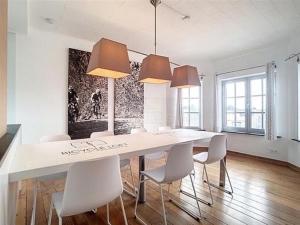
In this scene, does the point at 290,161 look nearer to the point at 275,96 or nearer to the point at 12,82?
the point at 275,96

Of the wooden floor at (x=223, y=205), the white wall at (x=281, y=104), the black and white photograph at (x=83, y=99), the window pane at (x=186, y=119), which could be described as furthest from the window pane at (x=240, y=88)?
the black and white photograph at (x=83, y=99)

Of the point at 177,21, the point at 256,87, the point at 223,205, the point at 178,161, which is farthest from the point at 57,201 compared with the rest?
the point at 256,87

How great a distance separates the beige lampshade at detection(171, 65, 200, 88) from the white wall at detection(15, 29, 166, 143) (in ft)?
6.90

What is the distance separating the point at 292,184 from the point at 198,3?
9.85ft

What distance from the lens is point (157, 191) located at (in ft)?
8.21

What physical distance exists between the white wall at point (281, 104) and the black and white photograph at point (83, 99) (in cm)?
341

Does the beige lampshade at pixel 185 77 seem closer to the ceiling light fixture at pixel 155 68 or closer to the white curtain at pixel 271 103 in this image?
the ceiling light fixture at pixel 155 68

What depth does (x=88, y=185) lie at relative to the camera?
1135mm

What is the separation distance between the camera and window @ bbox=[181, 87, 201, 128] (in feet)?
16.8

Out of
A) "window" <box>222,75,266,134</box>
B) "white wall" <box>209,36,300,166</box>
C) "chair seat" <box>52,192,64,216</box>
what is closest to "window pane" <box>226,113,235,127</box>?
"window" <box>222,75,266,134</box>

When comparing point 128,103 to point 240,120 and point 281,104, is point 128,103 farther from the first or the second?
point 281,104

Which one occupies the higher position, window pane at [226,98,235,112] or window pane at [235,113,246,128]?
window pane at [226,98,235,112]

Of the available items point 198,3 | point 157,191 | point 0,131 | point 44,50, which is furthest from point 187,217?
point 44,50

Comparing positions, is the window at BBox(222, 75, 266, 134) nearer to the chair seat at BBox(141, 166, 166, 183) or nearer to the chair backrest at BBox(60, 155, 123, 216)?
the chair seat at BBox(141, 166, 166, 183)
